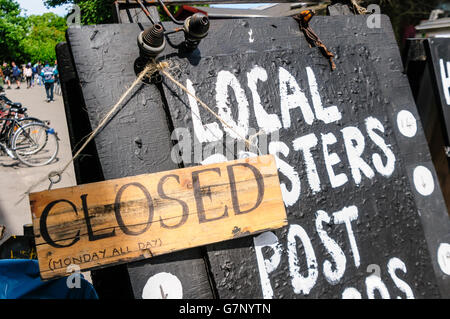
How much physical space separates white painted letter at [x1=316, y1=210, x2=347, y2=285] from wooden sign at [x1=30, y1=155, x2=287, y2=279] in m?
0.25

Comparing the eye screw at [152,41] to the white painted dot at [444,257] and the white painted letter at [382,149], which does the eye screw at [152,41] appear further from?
the white painted dot at [444,257]

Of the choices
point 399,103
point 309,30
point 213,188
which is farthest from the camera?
point 399,103

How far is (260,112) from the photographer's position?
1.39 m

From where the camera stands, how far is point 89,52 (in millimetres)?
1249

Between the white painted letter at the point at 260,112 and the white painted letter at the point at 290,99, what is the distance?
A: 0.16ft

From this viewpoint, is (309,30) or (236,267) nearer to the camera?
(236,267)

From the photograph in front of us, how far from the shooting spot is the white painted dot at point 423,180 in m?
1.70

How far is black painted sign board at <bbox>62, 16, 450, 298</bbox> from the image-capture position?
124cm

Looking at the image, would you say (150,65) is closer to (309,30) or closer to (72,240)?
(72,240)

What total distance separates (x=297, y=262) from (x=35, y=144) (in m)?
5.25
